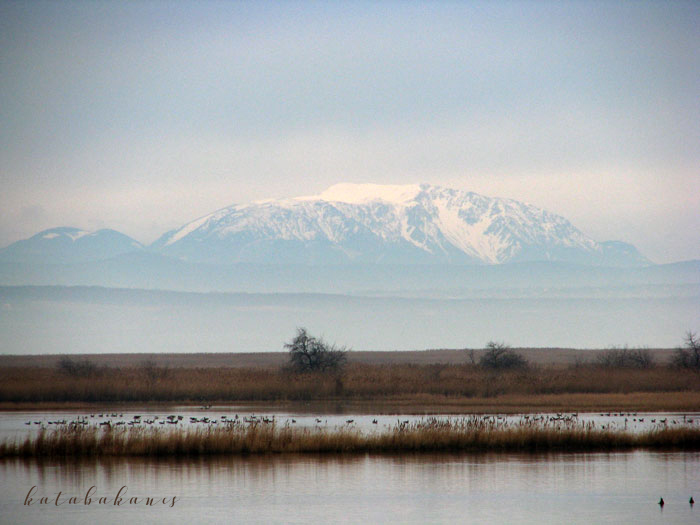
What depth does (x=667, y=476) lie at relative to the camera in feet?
106

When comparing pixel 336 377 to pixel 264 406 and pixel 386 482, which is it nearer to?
pixel 264 406

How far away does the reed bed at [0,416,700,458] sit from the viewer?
35969 mm

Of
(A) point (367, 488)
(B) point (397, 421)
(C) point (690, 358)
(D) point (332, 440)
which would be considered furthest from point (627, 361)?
(A) point (367, 488)

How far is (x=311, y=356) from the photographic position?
227 ft

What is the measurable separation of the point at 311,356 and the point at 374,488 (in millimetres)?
38525

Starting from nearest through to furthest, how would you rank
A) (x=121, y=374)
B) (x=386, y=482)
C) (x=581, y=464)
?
1. (x=386, y=482)
2. (x=581, y=464)
3. (x=121, y=374)

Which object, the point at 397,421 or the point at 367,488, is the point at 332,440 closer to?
the point at 397,421

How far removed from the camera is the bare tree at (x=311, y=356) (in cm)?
6838

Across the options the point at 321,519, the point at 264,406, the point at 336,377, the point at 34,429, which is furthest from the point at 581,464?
the point at 336,377

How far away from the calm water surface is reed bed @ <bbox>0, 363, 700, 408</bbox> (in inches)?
1038

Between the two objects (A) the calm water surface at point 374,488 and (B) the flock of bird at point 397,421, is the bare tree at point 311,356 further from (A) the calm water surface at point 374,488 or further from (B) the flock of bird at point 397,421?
(A) the calm water surface at point 374,488

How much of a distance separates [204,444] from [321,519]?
11.1 metres

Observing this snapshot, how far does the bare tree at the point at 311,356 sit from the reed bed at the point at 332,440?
90.8 ft

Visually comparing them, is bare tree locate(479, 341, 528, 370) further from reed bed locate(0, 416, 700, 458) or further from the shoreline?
reed bed locate(0, 416, 700, 458)
